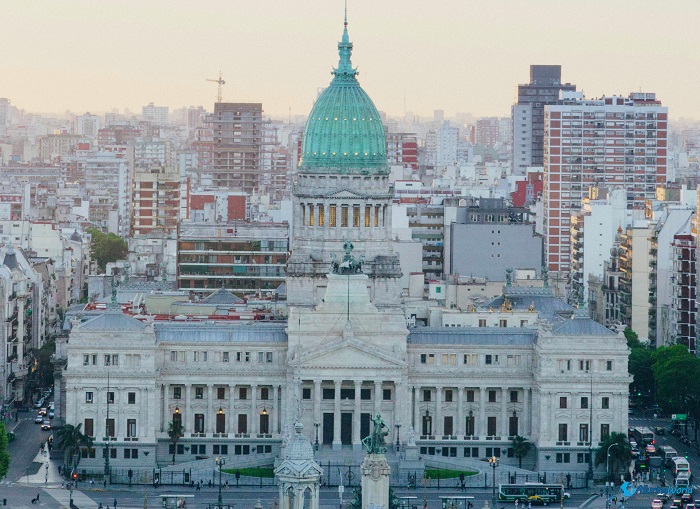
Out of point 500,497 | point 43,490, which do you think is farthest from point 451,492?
point 43,490

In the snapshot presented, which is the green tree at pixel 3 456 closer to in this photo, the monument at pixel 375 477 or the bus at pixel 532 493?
the bus at pixel 532 493

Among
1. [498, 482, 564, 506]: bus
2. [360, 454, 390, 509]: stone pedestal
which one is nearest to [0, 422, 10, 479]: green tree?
[498, 482, 564, 506]: bus

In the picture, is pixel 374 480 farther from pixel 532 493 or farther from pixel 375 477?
pixel 532 493

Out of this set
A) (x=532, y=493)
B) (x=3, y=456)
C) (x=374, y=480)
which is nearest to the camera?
(x=374, y=480)

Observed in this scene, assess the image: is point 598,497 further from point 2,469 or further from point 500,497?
point 2,469

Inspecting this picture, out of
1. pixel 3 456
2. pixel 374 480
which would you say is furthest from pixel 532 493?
pixel 3 456

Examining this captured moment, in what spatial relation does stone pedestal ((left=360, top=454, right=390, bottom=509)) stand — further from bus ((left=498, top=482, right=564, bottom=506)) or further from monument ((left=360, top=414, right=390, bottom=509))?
bus ((left=498, top=482, right=564, bottom=506))
